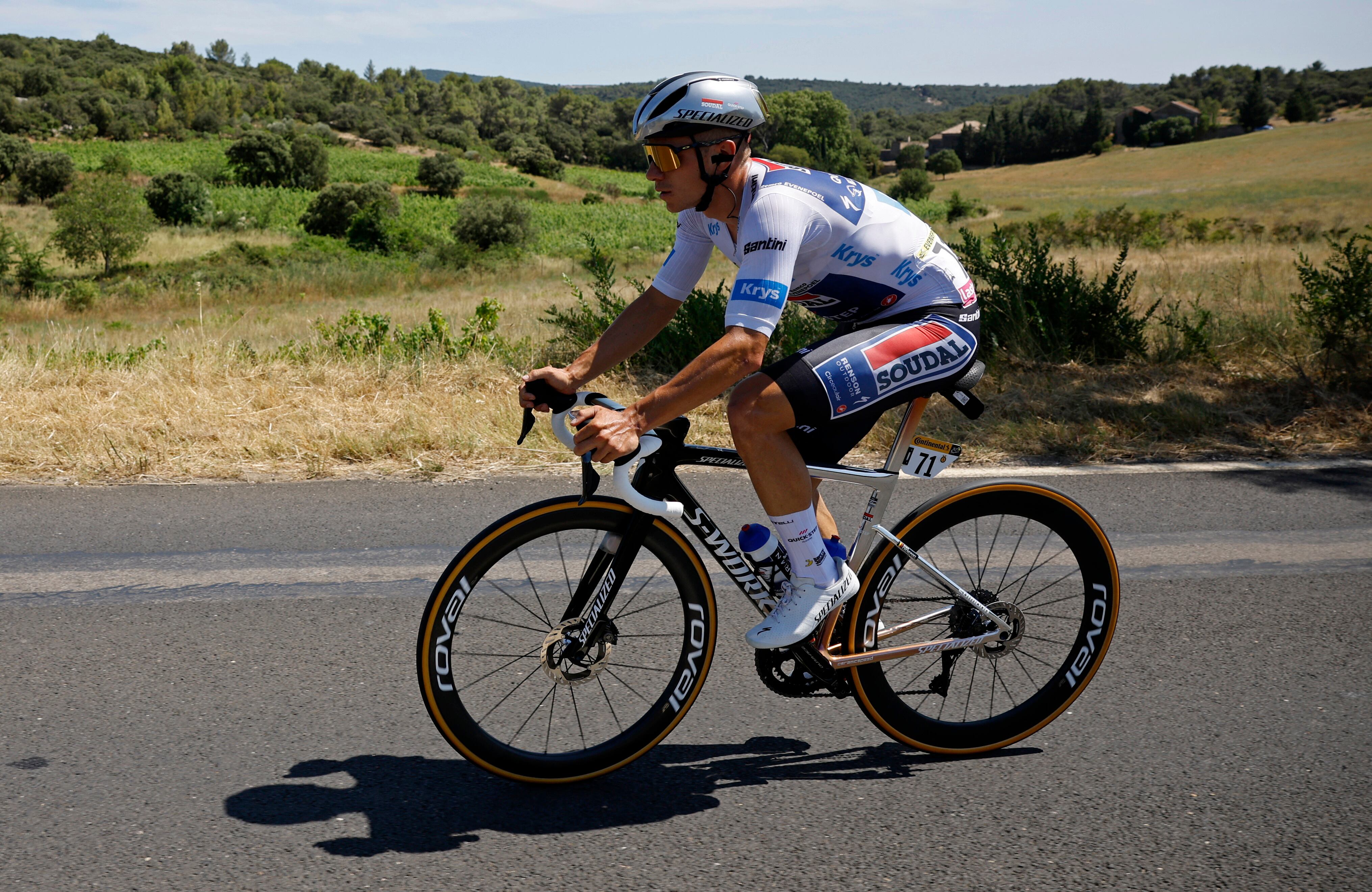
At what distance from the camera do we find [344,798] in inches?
109

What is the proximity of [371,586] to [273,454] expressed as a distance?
2.30 meters

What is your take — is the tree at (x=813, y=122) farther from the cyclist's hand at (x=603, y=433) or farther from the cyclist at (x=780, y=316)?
the cyclist's hand at (x=603, y=433)

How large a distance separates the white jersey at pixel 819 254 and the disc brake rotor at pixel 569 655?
103cm

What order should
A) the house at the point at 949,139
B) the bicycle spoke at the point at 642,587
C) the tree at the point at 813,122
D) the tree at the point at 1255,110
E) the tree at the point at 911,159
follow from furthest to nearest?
the house at the point at 949,139 < the tree at the point at 911,159 < the tree at the point at 1255,110 < the tree at the point at 813,122 < the bicycle spoke at the point at 642,587

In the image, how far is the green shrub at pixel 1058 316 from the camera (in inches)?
332

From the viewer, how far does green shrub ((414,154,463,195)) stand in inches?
3588

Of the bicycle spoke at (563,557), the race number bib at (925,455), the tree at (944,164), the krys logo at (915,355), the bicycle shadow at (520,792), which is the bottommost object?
the bicycle shadow at (520,792)

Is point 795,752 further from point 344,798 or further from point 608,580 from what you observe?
point 344,798

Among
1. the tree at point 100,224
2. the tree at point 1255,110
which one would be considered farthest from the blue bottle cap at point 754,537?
the tree at point 1255,110

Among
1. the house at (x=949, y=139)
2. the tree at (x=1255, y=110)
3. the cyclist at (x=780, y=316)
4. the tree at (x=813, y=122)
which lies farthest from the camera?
the house at (x=949, y=139)

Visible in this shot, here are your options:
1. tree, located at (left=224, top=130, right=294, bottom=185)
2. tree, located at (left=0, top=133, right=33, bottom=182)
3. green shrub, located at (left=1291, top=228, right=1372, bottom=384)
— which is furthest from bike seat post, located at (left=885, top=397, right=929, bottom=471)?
tree, located at (left=224, top=130, right=294, bottom=185)

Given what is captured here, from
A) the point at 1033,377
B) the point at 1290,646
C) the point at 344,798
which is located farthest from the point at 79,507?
the point at 1033,377

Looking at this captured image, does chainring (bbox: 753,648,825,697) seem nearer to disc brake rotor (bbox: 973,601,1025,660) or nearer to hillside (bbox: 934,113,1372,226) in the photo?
disc brake rotor (bbox: 973,601,1025,660)

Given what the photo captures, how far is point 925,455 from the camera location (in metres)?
2.90
